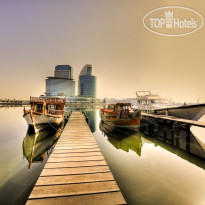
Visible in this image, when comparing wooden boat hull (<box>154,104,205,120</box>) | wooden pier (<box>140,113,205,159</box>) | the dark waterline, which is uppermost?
wooden boat hull (<box>154,104,205,120</box>)

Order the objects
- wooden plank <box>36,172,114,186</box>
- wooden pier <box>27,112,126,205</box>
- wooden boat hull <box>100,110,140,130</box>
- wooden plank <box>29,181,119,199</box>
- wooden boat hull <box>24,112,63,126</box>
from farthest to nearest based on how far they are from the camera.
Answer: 1. wooden boat hull <box>100,110,140,130</box>
2. wooden boat hull <box>24,112,63,126</box>
3. wooden plank <box>36,172,114,186</box>
4. wooden plank <box>29,181,119,199</box>
5. wooden pier <box>27,112,126,205</box>

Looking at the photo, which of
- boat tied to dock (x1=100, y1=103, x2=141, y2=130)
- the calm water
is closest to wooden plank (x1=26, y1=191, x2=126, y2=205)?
the calm water

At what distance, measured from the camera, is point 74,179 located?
4363 millimetres

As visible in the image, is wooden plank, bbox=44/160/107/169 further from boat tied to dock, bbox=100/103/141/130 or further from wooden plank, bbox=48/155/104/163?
boat tied to dock, bbox=100/103/141/130

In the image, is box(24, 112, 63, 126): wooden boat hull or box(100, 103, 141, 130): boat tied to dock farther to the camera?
box(100, 103, 141, 130): boat tied to dock

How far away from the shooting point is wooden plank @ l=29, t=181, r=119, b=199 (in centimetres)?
361

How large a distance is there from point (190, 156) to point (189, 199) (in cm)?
557

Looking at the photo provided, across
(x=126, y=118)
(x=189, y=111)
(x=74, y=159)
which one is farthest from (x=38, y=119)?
(x=189, y=111)

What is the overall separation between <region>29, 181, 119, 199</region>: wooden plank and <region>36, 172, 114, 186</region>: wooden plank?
19 centimetres

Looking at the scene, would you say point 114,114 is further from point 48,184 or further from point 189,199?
point 48,184

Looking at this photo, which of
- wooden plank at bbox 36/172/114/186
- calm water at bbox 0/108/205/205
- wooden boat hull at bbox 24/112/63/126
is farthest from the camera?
wooden boat hull at bbox 24/112/63/126

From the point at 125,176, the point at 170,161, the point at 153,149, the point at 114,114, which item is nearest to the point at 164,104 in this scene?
the point at 114,114

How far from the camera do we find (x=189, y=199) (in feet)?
18.1

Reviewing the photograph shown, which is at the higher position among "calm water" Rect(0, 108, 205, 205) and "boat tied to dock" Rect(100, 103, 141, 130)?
"boat tied to dock" Rect(100, 103, 141, 130)
